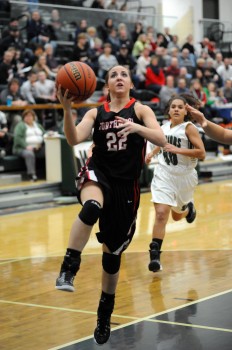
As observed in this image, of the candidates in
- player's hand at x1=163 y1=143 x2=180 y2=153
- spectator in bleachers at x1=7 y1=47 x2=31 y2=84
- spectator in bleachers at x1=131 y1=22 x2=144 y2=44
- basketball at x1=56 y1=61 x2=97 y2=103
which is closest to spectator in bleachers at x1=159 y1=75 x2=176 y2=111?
spectator in bleachers at x1=7 y1=47 x2=31 y2=84

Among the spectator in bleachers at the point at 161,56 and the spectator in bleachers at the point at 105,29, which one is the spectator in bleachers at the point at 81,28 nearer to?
the spectator in bleachers at the point at 105,29

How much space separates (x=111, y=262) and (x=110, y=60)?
47.8 ft

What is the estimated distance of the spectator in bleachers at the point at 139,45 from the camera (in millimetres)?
22172

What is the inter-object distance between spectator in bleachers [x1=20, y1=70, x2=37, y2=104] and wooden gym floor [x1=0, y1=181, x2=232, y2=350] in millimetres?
4781

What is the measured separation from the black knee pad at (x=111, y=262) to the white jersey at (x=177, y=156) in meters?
3.05

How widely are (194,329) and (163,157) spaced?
3080 millimetres

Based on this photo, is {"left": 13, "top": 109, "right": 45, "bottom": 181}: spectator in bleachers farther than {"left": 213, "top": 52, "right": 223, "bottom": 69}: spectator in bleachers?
No

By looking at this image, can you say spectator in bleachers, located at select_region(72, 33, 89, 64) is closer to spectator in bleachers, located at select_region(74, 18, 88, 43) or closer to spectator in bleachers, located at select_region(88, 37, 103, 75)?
spectator in bleachers, located at select_region(88, 37, 103, 75)

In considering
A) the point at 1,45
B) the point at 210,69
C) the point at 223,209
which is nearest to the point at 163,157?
the point at 223,209

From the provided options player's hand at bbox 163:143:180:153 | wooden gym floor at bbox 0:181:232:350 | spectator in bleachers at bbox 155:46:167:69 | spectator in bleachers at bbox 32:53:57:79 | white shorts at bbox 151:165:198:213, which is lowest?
wooden gym floor at bbox 0:181:232:350

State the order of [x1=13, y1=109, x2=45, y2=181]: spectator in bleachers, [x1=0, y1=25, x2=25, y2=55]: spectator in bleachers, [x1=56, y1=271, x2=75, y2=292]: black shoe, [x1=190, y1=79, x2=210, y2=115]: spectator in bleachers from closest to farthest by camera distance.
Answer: [x1=56, y1=271, x2=75, y2=292]: black shoe
[x1=13, y1=109, x2=45, y2=181]: spectator in bleachers
[x1=0, y1=25, x2=25, y2=55]: spectator in bleachers
[x1=190, y1=79, x2=210, y2=115]: spectator in bleachers

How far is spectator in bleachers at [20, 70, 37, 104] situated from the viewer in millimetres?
16359

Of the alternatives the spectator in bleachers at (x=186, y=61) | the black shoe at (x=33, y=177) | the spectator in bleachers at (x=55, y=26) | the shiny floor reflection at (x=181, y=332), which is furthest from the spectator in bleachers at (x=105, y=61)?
the shiny floor reflection at (x=181, y=332)

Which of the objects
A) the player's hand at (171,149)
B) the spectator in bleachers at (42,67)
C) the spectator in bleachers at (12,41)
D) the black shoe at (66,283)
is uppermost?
the spectator in bleachers at (12,41)
